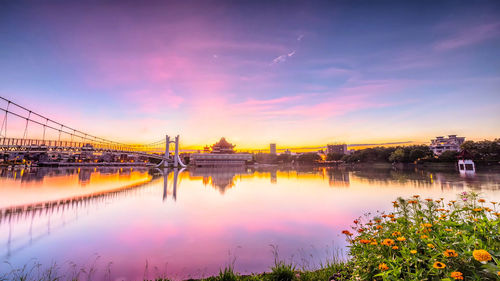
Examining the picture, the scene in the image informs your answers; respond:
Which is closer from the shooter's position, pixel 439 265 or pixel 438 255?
pixel 439 265

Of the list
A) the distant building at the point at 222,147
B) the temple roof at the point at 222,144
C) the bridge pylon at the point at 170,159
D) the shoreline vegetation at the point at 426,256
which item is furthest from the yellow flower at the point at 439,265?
the temple roof at the point at 222,144

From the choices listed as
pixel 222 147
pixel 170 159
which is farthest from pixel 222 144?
pixel 170 159

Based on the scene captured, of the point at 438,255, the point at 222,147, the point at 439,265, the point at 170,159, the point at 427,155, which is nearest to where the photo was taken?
the point at 439,265

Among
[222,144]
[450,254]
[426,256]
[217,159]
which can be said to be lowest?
[426,256]

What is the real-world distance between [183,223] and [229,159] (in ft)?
370

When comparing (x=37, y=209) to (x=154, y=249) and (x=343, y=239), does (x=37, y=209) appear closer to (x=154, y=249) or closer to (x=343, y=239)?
(x=154, y=249)

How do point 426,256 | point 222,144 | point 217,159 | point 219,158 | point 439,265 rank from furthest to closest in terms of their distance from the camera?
point 222,144 → point 219,158 → point 217,159 → point 426,256 → point 439,265

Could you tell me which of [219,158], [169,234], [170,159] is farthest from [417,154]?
[219,158]

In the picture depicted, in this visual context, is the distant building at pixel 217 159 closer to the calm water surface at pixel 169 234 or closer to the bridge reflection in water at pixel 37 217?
the bridge reflection in water at pixel 37 217

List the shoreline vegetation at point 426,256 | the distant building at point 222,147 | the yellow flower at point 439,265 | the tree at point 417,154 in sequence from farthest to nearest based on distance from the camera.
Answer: the distant building at point 222,147, the tree at point 417,154, the shoreline vegetation at point 426,256, the yellow flower at point 439,265

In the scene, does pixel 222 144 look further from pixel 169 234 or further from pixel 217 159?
pixel 169 234

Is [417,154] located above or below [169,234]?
above

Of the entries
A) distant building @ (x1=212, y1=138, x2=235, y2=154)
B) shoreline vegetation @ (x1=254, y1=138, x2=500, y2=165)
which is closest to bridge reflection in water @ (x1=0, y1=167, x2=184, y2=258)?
shoreline vegetation @ (x1=254, y1=138, x2=500, y2=165)

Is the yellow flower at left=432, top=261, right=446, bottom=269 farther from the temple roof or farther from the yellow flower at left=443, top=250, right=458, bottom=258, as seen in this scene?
the temple roof
